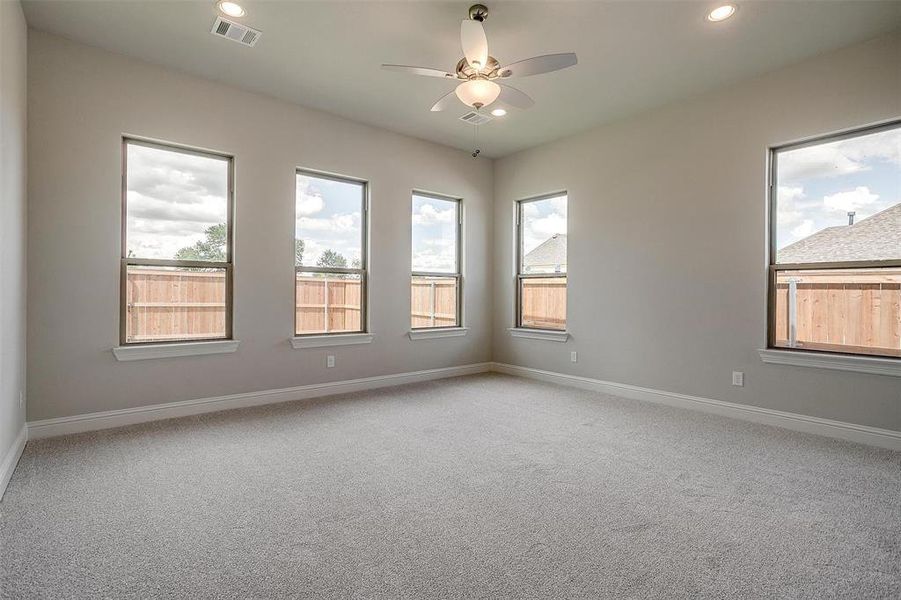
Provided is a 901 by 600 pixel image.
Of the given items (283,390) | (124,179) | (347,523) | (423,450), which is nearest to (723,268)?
(423,450)

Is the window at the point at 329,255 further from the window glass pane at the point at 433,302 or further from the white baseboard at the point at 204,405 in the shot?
the window glass pane at the point at 433,302

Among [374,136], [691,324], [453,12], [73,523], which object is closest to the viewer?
[73,523]

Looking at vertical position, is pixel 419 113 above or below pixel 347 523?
above

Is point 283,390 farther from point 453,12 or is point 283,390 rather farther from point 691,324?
point 691,324

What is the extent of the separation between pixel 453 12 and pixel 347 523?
312cm

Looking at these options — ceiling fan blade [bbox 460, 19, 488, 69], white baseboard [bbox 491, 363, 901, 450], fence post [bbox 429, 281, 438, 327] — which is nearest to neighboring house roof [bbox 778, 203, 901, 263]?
white baseboard [bbox 491, 363, 901, 450]

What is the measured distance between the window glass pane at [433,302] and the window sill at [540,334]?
2.70ft

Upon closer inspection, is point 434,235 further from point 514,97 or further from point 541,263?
point 514,97

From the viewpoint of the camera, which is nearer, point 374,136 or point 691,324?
point 691,324

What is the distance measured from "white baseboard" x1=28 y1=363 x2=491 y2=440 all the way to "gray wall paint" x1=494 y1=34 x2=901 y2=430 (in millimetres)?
2004

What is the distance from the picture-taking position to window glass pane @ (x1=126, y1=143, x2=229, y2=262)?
3.79m

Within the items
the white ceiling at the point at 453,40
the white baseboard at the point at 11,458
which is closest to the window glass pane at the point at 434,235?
the white ceiling at the point at 453,40

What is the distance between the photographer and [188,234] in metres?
4.02

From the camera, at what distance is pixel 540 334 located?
18.7ft
